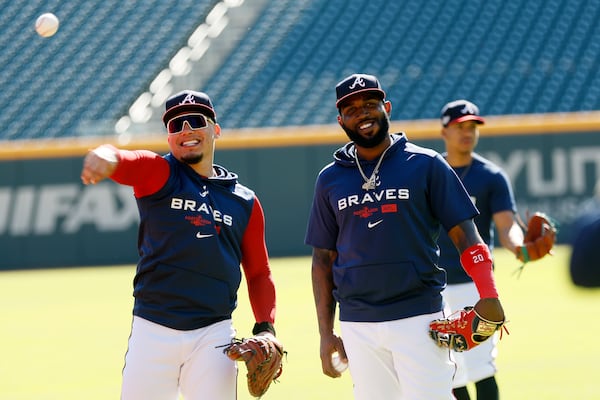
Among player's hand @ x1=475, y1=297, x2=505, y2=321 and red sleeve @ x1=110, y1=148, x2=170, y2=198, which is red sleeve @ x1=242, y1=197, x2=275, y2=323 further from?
player's hand @ x1=475, y1=297, x2=505, y2=321

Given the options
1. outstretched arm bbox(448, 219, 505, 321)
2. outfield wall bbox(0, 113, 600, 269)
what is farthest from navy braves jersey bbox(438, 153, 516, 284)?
outfield wall bbox(0, 113, 600, 269)

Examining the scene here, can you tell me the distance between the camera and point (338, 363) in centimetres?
524

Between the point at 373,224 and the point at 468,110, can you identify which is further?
the point at 468,110

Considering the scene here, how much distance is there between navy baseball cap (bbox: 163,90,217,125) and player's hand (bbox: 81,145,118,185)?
678mm

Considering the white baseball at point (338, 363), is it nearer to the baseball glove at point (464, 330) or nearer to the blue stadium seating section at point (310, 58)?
the baseball glove at point (464, 330)

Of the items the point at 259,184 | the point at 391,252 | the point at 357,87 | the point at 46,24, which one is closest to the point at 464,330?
the point at 391,252

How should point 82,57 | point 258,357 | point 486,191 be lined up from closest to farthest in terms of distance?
1. point 258,357
2. point 486,191
3. point 82,57

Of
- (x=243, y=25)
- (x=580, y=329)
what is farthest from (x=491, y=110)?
(x=580, y=329)

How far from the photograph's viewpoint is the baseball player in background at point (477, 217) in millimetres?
6734

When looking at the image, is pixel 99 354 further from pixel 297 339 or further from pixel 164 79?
pixel 164 79

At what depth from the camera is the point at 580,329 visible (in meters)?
11.2

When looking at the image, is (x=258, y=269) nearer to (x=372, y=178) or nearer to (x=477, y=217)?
(x=372, y=178)

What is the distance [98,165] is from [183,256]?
86cm

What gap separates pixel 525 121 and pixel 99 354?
12671 millimetres
